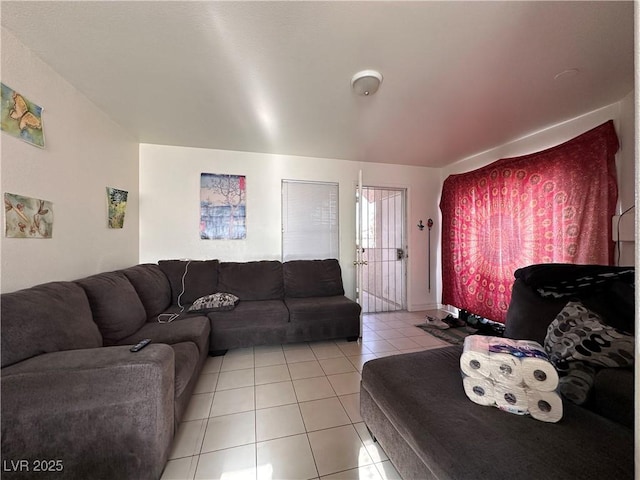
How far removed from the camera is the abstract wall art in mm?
3133

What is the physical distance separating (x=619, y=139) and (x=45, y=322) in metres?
4.31

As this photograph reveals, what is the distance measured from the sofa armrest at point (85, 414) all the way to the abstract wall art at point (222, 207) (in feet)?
7.04

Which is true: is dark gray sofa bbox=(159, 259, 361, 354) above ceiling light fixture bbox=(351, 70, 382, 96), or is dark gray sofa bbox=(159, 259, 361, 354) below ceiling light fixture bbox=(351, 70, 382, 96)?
below

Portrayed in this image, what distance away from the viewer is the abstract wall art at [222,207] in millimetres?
3133

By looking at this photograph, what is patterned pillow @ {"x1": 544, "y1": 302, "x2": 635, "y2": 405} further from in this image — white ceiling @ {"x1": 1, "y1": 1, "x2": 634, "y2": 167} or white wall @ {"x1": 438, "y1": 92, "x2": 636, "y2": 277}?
white ceiling @ {"x1": 1, "y1": 1, "x2": 634, "y2": 167}

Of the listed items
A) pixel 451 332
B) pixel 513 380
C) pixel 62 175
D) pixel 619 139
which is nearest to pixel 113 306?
pixel 62 175

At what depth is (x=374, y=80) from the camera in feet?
5.61

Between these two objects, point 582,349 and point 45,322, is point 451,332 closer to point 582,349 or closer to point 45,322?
point 582,349

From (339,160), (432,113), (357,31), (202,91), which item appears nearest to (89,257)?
(202,91)

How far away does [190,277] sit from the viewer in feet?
9.18

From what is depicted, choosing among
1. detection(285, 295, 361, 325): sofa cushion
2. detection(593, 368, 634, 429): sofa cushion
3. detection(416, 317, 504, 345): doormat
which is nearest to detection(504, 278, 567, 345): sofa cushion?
detection(593, 368, 634, 429): sofa cushion

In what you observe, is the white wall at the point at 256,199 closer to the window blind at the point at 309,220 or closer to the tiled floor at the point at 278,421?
the window blind at the point at 309,220

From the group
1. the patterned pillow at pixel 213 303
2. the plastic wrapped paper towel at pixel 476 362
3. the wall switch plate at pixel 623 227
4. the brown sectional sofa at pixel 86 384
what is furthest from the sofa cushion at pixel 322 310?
the wall switch plate at pixel 623 227

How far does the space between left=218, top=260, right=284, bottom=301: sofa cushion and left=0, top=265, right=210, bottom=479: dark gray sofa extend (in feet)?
5.00
